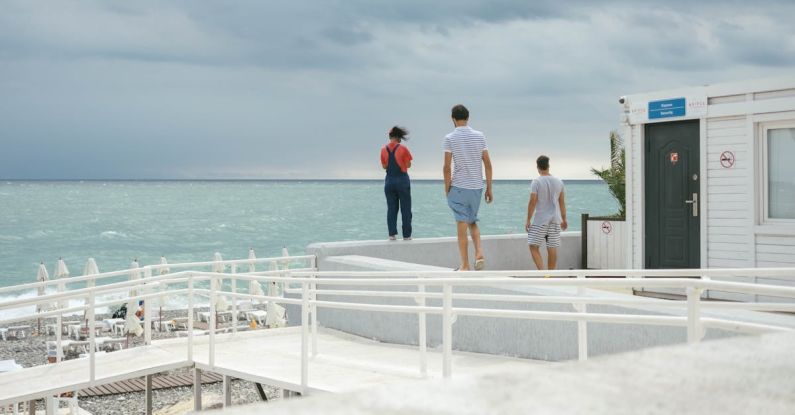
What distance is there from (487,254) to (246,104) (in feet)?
388

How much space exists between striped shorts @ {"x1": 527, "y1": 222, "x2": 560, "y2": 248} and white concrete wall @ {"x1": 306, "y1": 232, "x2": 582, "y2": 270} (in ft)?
7.13

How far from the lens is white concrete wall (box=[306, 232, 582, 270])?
12.3m

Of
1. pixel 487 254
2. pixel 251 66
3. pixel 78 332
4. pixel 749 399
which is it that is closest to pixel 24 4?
pixel 251 66

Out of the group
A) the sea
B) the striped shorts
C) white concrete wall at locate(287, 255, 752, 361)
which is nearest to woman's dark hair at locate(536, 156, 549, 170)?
the striped shorts

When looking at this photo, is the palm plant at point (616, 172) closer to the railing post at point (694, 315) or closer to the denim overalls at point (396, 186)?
the denim overalls at point (396, 186)

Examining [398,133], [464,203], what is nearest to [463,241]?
[464,203]

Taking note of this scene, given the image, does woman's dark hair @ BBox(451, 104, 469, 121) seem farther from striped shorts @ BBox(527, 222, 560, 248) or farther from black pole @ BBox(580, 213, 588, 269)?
black pole @ BBox(580, 213, 588, 269)

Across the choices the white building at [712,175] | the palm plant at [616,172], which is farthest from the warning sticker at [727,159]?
the palm plant at [616,172]

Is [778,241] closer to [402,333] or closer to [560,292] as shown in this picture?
[560,292]

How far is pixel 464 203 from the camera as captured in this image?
9.62 meters

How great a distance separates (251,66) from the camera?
135875mm

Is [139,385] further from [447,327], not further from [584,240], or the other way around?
[447,327]

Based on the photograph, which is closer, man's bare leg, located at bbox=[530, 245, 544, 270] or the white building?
the white building

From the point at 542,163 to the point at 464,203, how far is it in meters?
1.60
